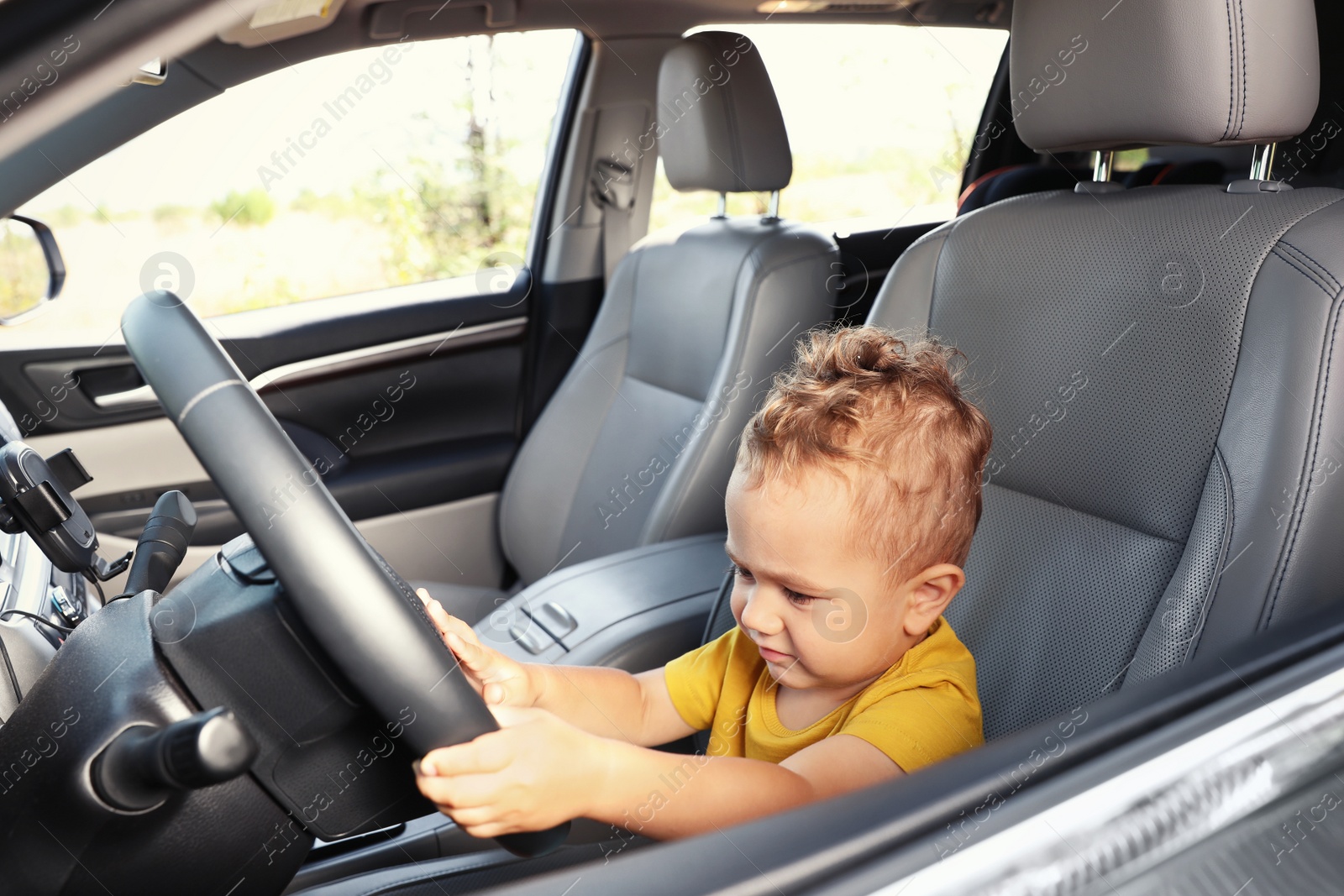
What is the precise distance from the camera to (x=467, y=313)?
8.00 feet

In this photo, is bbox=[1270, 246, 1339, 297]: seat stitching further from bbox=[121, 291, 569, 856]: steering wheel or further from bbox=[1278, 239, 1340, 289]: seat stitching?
bbox=[121, 291, 569, 856]: steering wheel

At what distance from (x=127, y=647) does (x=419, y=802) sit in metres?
0.22

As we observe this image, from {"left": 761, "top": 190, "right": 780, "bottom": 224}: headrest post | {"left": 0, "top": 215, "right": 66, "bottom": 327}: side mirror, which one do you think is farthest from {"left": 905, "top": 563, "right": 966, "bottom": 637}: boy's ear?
{"left": 0, "top": 215, "right": 66, "bottom": 327}: side mirror

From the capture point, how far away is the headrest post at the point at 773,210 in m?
2.07

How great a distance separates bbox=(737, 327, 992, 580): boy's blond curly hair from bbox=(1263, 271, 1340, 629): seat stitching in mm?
257

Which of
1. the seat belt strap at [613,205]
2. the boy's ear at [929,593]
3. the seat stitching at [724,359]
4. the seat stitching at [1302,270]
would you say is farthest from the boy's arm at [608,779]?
the seat belt strap at [613,205]

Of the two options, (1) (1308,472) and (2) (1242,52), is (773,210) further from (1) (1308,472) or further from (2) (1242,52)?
(1) (1308,472)

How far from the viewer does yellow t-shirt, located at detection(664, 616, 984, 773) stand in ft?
3.07

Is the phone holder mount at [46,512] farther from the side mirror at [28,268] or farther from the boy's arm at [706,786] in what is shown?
the side mirror at [28,268]

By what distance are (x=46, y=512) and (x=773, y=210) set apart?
4.90ft

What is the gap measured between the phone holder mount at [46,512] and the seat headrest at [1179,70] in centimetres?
107

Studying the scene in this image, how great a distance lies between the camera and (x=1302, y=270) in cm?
100

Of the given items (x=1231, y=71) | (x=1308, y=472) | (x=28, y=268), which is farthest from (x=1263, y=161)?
(x=28, y=268)

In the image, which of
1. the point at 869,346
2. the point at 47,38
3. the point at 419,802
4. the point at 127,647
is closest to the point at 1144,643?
the point at 869,346
